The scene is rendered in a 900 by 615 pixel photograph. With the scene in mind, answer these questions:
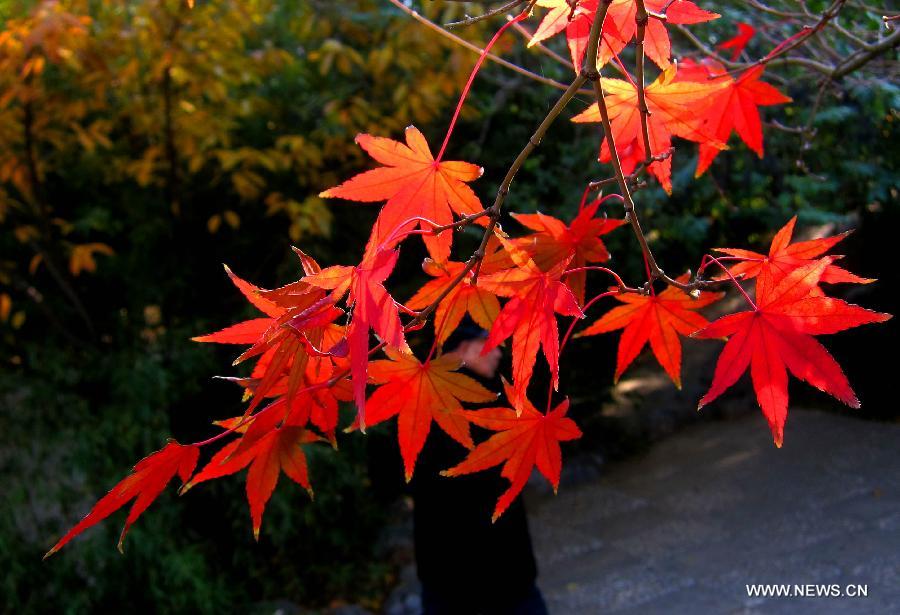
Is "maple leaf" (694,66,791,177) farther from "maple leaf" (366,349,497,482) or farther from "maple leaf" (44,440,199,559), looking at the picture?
"maple leaf" (44,440,199,559)

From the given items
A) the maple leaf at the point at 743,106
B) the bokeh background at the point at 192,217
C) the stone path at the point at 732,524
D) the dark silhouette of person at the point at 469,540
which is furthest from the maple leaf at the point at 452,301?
the stone path at the point at 732,524

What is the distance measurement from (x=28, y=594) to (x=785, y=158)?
3.60 metres

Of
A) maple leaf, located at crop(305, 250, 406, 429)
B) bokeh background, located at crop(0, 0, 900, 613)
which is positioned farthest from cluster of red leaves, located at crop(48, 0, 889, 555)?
bokeh background, located at crop(0, 0, 900, 613)

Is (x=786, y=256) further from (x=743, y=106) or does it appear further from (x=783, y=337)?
(x=743, y=106)

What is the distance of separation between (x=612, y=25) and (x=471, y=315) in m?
0.37

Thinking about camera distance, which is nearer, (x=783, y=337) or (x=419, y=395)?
(x=783, y=337)

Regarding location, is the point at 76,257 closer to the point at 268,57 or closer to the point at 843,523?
the point at 268,57

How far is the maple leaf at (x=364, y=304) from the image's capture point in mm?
709

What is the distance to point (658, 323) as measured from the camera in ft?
3.56

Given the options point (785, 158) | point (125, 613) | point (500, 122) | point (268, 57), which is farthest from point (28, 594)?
point (785, 158)

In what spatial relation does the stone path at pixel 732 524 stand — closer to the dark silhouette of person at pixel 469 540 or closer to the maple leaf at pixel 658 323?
the dark silhouette of person at pixel 469 540

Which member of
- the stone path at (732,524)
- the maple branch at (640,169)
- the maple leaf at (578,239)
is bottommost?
the stone path at (732,524)

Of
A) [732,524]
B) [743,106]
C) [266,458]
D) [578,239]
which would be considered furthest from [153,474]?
[732,524]

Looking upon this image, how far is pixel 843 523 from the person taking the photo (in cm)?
356
